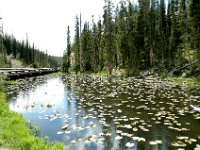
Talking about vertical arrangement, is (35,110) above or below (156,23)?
below

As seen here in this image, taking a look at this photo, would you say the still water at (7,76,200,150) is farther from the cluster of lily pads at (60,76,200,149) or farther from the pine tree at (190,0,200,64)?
the pine tree at (190,0,200,64)

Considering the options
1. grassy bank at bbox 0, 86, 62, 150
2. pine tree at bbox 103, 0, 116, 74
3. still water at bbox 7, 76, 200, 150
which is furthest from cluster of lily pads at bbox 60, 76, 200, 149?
pine tree at bbox 103, 0, 116, 74

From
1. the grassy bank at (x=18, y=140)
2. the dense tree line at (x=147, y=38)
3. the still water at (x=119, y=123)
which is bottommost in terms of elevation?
the still water at (x=119, y=123)

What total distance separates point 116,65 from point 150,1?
52.0 ft

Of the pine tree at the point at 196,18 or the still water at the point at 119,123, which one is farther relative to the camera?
the pine tree at the point at 196,18

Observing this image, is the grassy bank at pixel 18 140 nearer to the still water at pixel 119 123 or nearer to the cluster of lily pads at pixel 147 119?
the still water at pixel 119 123

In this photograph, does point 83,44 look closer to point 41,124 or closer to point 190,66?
point 190,66

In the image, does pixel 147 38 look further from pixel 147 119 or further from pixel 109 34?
pixel 147 119

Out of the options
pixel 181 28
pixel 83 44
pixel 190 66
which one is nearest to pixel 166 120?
pixel 190 66

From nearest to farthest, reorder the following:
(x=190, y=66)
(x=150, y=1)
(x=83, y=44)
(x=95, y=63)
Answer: (x=190, y=66) → (x=150, y=1) → (x=95, y=63) → (x=83, y=44)

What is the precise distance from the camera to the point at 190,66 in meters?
41.1

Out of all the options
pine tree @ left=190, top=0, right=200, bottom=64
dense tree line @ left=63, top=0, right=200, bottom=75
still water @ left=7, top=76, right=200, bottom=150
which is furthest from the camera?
dense tree line @ left=63, top=0, right=200, bottom=75

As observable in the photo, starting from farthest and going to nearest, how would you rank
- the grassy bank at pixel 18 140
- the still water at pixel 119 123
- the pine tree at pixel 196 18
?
1. the pine tree at pixel 196 18
2. the still water at pixel 119 123
3. the grassy bank at pixel 18 140

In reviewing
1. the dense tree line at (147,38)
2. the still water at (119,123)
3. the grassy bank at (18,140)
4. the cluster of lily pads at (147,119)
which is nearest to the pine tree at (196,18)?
the dense tree line at (147,38)
